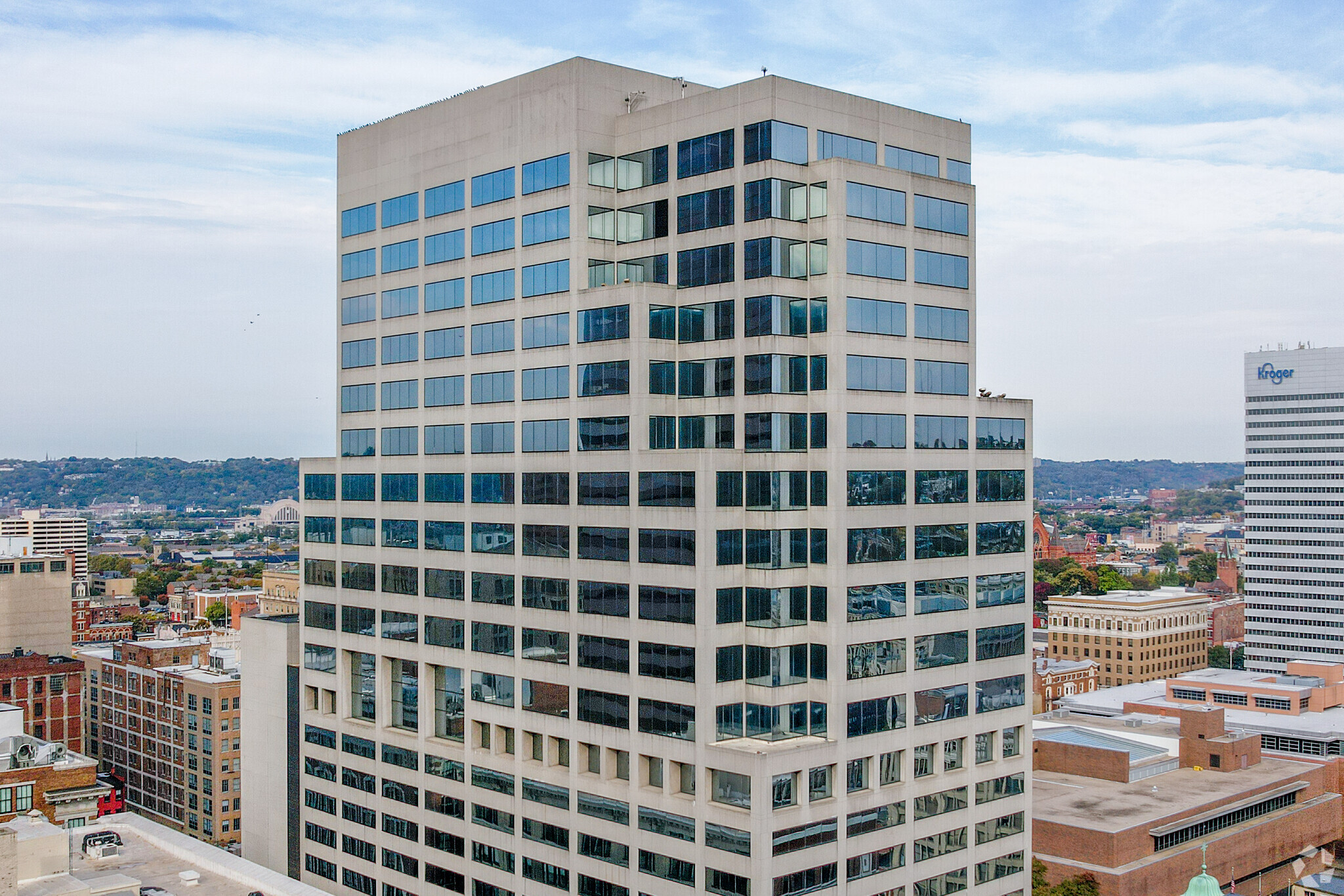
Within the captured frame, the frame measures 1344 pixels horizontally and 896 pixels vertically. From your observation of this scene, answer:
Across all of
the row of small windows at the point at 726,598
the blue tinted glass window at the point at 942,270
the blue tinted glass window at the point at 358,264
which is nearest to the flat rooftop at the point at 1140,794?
the row of small windows at the point at 726,598

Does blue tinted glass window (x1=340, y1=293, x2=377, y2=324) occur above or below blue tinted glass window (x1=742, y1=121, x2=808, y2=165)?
below

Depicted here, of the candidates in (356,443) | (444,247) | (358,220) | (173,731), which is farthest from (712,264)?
(173,731)

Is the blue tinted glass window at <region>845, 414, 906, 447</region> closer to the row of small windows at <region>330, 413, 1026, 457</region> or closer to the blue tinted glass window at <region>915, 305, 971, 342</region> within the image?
the row of small windows at <region>330, 413, 1026, 457</region>

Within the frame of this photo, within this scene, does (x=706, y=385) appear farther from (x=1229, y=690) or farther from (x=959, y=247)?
(x=1229, y=690)

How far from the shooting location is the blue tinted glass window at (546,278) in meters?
75.0

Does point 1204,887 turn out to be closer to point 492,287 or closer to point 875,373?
point 875,373

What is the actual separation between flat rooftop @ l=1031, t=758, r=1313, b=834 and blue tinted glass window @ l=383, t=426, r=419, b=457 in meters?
60.4

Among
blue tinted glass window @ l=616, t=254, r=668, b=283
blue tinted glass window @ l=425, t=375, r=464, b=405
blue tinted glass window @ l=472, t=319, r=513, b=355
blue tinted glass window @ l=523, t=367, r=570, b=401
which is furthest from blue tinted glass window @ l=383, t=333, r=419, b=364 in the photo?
blue tinted glass window @ l=616, t=254, r=668, b=283

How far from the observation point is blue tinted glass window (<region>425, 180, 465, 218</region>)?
8269cm

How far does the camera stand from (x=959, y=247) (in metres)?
74.9

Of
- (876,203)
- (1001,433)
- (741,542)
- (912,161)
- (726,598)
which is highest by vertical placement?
(912,161)

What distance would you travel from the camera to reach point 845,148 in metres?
71.6

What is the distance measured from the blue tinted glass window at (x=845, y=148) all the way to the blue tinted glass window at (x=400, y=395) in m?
32.7

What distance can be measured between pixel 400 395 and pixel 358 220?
13.9 meters
